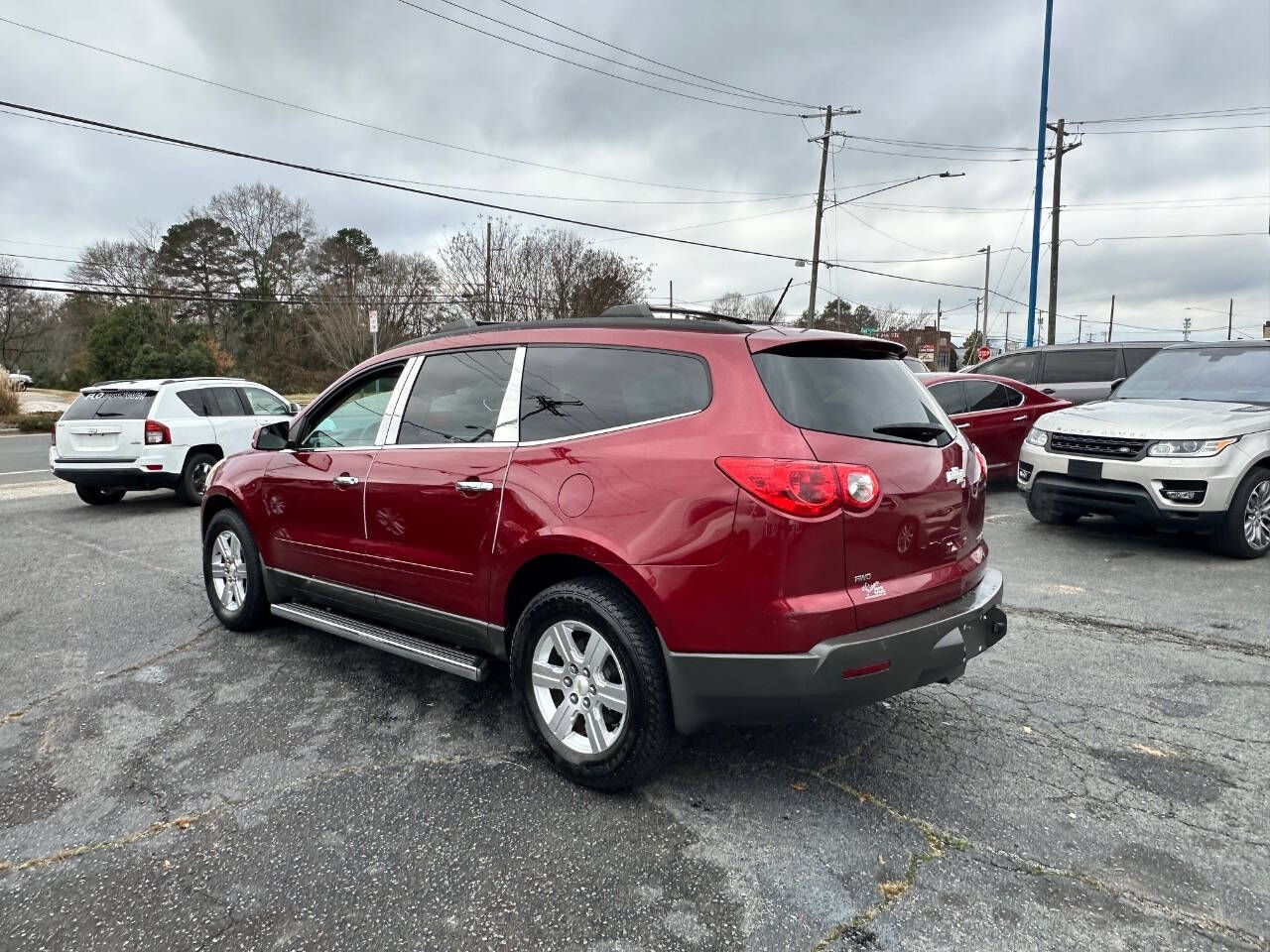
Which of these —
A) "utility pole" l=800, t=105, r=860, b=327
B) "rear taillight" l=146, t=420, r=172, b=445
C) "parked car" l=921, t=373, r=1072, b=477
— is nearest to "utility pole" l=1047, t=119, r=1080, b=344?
"utility pole" l=800, t=105, r=860, b=327

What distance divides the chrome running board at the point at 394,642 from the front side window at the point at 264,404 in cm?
750

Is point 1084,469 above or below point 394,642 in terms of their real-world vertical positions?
above

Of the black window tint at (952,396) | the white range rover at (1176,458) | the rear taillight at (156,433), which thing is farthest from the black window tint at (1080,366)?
the rear taillight at (156,433)

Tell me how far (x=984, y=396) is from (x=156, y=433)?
1022 centimetres

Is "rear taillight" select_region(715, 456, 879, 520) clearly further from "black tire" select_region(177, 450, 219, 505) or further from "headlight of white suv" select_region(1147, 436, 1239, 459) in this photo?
"black tire" select_region(177, 450, 219, 505)

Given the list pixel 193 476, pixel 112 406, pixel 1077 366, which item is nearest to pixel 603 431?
pixel 193 476

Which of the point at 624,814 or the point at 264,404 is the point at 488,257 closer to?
the point at 264,404

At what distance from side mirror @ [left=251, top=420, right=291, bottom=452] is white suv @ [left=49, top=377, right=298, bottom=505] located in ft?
18.5

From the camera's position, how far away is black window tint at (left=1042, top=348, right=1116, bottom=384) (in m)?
11.1

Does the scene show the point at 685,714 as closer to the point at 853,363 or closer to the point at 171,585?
the point at 853,363

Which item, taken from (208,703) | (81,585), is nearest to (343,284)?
(81,585)

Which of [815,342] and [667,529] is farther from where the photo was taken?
[815,342]

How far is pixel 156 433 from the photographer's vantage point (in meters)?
→ 9.37

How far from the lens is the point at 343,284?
44.3 meters
